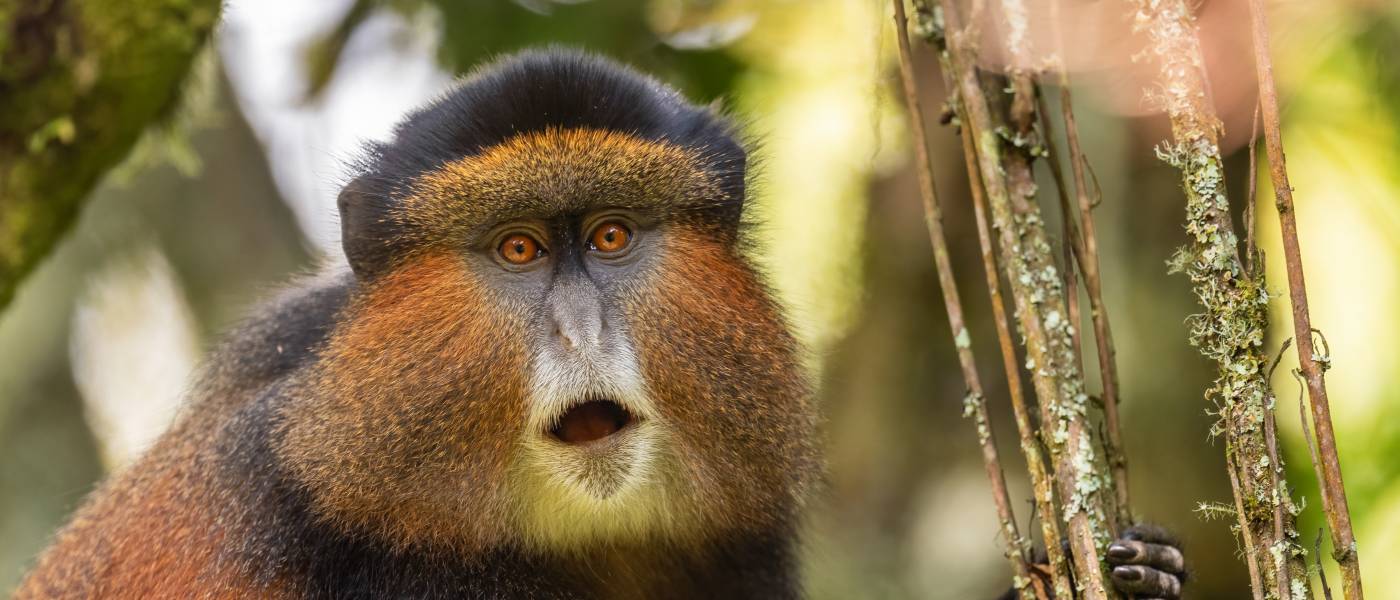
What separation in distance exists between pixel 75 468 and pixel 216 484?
5.31 meters

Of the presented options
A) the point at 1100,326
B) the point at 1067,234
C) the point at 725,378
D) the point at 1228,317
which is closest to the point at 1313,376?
the point at 1228,317

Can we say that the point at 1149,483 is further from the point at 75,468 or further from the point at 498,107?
the point at 75,468

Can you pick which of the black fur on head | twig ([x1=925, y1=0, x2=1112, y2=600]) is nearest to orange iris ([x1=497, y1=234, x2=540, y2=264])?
the black fur on head

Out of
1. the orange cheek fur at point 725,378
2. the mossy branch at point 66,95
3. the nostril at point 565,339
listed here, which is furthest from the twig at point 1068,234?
the mossy branch at point 66,95

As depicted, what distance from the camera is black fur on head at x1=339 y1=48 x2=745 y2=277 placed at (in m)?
4.25

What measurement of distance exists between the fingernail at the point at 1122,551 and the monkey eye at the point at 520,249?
6.44 feet

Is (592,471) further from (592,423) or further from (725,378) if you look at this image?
(725,378)

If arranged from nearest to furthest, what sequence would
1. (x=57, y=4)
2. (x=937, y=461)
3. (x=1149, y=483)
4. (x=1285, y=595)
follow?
1. (x=1285, y=595)
2. (x=57, y=4)
3. (x=1149, y=483)
4. (x=937, y=461)

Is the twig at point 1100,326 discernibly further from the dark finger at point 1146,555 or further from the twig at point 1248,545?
the twig at point 1248,545

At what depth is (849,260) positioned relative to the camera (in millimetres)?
8281

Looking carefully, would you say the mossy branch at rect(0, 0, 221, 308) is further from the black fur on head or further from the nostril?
the nostril

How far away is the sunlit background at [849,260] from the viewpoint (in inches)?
261

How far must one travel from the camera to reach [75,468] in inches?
356

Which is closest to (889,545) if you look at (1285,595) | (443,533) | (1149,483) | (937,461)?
(937,461)
